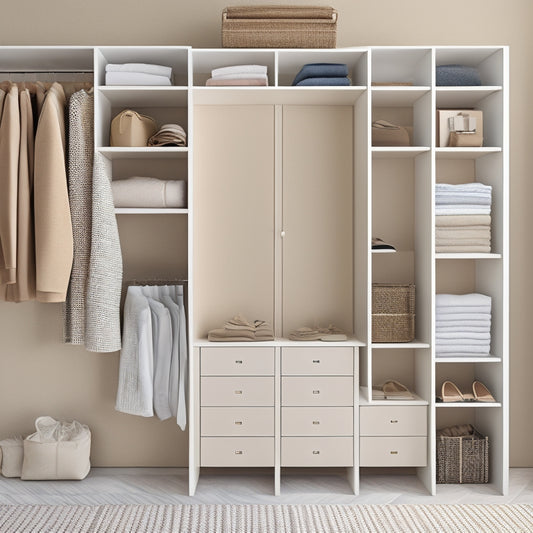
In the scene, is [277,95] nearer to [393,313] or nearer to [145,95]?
[145,95]

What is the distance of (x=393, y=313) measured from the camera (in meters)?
3.32

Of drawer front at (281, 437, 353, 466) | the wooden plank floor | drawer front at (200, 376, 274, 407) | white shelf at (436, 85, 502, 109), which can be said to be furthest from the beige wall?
drawer front at (281, 437, 353, 466)

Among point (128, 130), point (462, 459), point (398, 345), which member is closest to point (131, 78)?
point (128, 130)

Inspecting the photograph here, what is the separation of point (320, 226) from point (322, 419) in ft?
3.44

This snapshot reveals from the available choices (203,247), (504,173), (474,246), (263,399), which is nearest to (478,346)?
(474,246)

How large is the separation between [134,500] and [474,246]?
84.4 inches

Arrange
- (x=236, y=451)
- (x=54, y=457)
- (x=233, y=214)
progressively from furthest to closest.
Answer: (x=233, y=214), (x=54, y=457), (x=236, y=451)

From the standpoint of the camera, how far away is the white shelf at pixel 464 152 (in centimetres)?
322

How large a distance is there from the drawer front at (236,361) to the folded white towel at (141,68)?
4.67 ft

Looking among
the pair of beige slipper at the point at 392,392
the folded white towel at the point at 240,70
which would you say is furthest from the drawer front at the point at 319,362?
the folded white towel at the point at 240,70

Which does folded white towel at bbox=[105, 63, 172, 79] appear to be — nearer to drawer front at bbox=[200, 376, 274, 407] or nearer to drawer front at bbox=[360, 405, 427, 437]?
drawer front at bbox=[200, 376, 274, 407]

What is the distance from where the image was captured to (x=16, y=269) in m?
3.11

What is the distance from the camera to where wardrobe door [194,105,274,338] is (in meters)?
3.54

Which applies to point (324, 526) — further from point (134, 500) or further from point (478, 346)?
point (478, 346)
